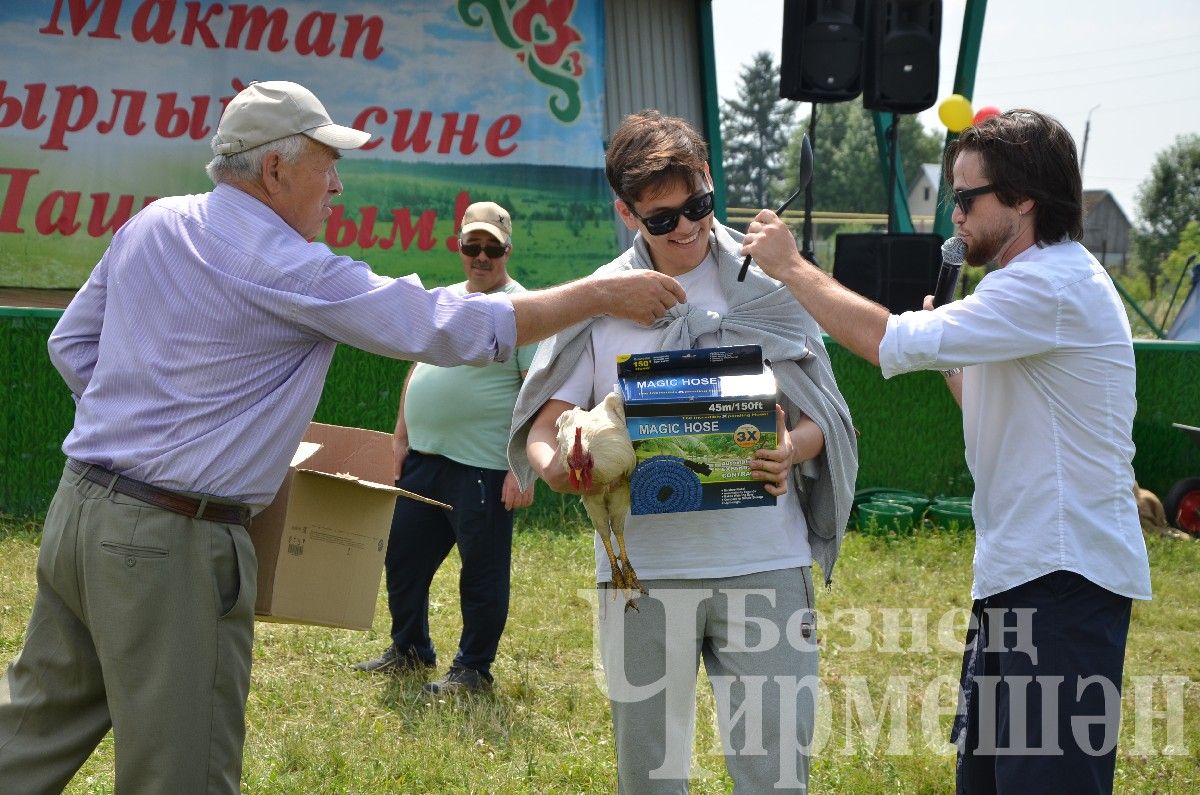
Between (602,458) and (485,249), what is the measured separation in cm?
307

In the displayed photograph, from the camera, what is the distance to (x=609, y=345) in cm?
297

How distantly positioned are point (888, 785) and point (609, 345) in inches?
88.1

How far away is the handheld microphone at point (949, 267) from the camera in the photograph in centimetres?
276

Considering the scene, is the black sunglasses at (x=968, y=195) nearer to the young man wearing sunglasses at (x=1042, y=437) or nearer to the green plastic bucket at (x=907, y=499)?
the young man wearing sunglasses at (x=1042, y=437)

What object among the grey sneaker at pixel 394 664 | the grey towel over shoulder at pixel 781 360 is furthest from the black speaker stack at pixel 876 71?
the grey towel over shoulder at pixel 781 360

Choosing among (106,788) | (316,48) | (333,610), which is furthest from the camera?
(316,48)

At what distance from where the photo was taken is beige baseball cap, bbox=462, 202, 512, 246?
18.0 feet

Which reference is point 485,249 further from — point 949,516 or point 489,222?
point 949,516

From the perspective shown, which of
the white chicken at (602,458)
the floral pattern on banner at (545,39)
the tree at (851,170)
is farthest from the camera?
the tree at (851,170)

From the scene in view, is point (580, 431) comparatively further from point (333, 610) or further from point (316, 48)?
point (316, 48)

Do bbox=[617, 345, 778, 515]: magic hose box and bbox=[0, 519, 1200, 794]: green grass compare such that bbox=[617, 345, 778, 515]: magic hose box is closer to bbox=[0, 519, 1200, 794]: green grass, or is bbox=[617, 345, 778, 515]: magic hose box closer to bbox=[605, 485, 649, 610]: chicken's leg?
bbox=[605, 485, 649, 610]: chicken's leg

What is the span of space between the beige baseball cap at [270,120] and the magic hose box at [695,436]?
3.02 ft

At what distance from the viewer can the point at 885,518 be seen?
8.47 m

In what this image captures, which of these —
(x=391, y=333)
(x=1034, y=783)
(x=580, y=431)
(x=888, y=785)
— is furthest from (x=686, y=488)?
(x=888, y=785)
